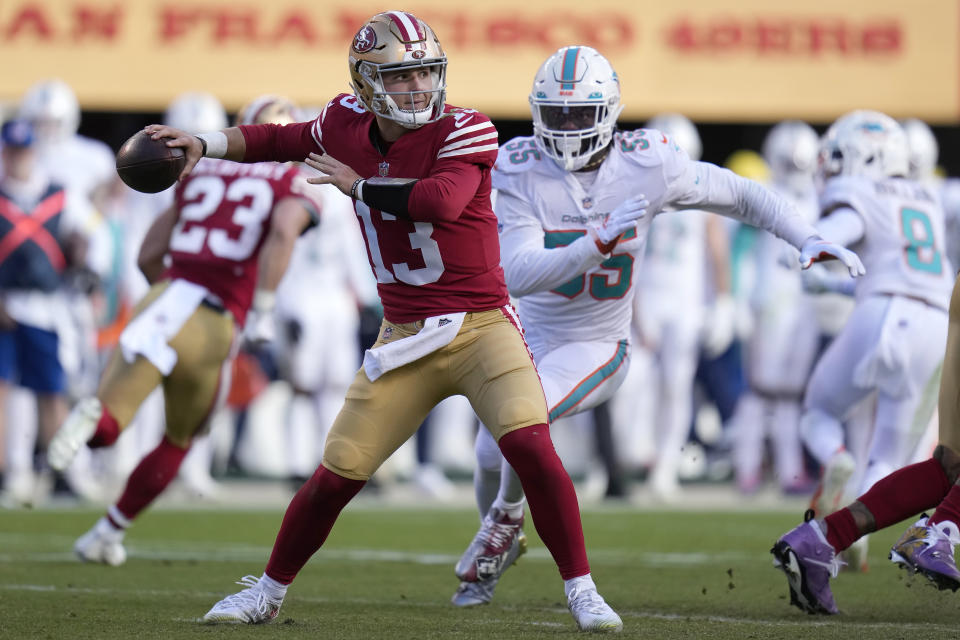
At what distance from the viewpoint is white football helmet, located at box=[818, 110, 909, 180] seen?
6680 millimetres

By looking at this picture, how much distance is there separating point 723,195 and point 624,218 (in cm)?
85

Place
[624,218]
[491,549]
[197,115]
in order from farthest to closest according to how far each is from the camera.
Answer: [197,115], [491,549], [624,218]

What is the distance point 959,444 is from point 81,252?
6129 millimetres

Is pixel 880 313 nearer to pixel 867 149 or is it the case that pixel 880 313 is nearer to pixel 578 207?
pixel 867 149

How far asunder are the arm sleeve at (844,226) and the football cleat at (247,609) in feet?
9.11

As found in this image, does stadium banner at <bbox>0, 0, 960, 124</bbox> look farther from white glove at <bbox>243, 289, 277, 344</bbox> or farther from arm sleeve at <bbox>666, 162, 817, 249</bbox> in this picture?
arm sleeve at <bbox>666, 162, 817, 249</bbox>

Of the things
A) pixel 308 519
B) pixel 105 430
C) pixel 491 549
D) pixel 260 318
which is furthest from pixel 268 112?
pixel 308 519

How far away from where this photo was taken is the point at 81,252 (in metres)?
9.70

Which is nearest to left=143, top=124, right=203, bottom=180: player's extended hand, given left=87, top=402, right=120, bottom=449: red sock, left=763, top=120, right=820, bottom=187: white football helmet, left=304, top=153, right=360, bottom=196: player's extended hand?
left=304, top=153, right=360, bottom=196: player's extended hand

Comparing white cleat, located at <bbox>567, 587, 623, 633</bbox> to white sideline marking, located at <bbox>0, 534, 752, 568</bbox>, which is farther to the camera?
white sideline marking, located at <bbox>0, 534, 752, 568</bbox>

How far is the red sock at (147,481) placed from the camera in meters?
6.58

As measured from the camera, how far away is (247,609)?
4730 mm

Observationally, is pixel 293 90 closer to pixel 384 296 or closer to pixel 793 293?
pixel 793 293

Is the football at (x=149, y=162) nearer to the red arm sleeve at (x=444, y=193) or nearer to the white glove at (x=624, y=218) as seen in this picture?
the red arm sleeve at (x=444, y=193)
